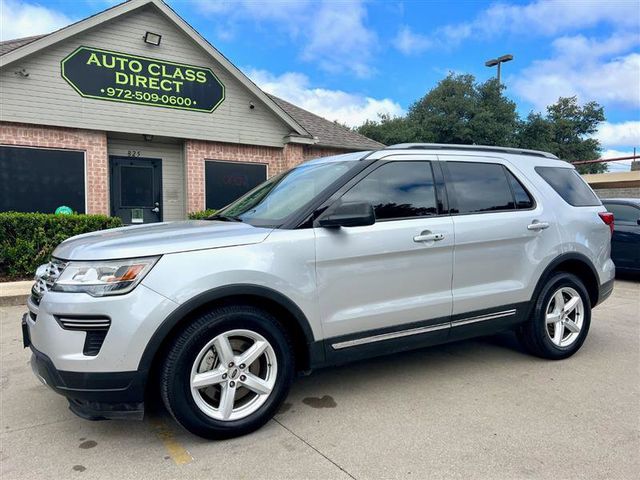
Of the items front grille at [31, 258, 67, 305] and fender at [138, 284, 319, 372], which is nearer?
fender at [138, 284, 319, 372]

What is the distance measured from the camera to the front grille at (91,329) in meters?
2.61

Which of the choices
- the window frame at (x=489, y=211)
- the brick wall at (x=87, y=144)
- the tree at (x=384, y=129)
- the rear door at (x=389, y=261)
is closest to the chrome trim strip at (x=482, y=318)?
the rear door at (x=389, y=261)

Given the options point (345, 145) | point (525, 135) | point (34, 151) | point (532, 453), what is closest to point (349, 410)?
point (532, 453)

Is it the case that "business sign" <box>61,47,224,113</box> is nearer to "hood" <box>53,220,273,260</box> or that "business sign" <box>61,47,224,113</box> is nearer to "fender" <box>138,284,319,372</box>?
"hood" <box>53,220,273,260</box>

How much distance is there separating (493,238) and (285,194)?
1708 millimetres

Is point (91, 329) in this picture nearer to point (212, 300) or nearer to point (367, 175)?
point (212, 300)

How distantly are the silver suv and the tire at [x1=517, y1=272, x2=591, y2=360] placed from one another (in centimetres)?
2

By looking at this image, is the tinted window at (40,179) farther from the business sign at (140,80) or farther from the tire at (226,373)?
the tire at (226,373)

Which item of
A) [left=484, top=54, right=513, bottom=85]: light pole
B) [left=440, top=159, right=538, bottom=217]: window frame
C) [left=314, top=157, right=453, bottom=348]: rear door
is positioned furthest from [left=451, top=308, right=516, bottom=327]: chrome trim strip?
[left=484, top=54, right=513, bottom=85]: light pole

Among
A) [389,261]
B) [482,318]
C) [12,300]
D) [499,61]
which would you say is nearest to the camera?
[389,261]

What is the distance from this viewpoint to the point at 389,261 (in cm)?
338

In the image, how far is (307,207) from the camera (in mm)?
3264

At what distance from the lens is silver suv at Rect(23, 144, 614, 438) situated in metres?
2.67

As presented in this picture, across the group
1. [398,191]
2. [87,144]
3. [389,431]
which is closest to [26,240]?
[87,144]
